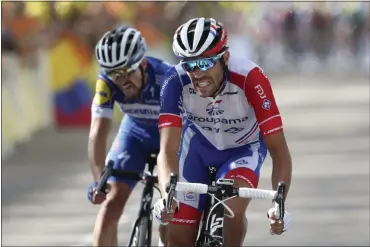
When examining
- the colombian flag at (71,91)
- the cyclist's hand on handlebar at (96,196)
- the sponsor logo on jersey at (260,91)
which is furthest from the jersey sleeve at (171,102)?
the colombian flag at (71,91)

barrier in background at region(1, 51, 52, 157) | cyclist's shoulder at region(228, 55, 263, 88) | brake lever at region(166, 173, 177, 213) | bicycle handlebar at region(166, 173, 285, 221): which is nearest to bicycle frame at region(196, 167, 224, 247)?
bicycle handlebar at region(166, 173, 285, 221)

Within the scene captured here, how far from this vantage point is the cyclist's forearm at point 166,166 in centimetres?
627

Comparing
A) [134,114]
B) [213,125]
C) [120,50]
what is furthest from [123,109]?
[213,125]

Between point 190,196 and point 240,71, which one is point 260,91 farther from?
point 190,196

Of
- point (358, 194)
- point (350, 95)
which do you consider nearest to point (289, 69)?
point (350, 95)

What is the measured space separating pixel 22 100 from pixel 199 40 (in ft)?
39.3

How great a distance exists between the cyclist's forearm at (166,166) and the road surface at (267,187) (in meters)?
3.78

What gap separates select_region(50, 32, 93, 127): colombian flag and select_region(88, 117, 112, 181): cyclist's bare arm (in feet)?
38.3

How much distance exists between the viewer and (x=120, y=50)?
7.59 meters

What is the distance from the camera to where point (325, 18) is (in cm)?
4247

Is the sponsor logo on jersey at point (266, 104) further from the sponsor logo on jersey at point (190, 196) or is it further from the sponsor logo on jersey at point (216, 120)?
the sponsor logo on jersey at point (190, 196)

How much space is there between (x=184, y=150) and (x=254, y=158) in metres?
0.45

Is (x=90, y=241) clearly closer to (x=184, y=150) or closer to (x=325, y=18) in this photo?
(x=184, y=150)

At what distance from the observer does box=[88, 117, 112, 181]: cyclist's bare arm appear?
7719mm
